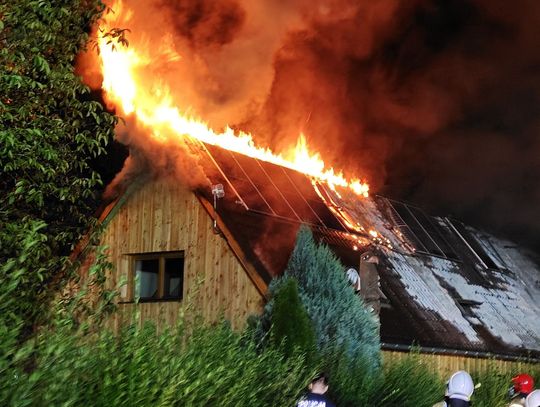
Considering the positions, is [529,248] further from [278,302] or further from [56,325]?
[56,325]

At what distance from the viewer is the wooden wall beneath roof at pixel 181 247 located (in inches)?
556

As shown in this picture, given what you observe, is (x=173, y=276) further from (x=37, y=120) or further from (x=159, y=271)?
(x=37, y=120)

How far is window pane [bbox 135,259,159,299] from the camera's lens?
51.7ft

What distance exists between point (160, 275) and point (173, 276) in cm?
30

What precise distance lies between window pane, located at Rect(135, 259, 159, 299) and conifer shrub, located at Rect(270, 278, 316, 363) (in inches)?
173

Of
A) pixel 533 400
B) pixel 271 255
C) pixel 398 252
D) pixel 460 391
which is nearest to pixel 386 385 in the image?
pixel 271 255

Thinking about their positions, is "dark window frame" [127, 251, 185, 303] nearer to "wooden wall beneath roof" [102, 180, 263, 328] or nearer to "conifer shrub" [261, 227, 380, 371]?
"wooden wall beneath roof" [102, 180, 263, 328]

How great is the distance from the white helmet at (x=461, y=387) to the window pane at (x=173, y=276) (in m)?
8.38

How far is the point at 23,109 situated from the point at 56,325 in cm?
464

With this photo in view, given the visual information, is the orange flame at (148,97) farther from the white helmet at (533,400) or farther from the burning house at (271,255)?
the white helmet at (533,400)

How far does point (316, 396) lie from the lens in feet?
30.0

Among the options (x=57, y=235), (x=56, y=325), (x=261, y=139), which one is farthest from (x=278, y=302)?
(x=261, y=139)

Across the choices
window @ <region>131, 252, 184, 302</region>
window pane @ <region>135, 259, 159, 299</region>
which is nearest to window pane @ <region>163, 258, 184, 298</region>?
window @ <region>131, 252, 184, 302</region>

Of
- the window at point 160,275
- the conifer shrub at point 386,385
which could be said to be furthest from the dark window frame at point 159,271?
the conifer shrub at point 386,385
